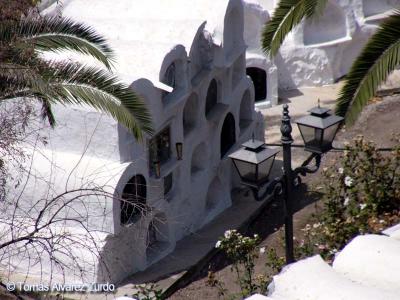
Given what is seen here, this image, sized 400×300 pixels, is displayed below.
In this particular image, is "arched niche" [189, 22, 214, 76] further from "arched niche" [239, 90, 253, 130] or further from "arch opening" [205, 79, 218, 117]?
"arched niche" [239, 90, 253, 130]

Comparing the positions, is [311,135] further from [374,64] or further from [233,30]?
[233,30]

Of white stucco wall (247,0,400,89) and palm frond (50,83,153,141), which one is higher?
palm frond (50,83,153,141)

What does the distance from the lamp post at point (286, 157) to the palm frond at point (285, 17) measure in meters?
1.28

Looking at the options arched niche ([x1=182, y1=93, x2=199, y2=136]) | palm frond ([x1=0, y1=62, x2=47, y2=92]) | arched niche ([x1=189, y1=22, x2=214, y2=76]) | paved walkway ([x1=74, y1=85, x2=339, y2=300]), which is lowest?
paved walkway ([x1=74, y1=85, x2=339, y2=300])

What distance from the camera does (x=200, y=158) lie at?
20.7 m

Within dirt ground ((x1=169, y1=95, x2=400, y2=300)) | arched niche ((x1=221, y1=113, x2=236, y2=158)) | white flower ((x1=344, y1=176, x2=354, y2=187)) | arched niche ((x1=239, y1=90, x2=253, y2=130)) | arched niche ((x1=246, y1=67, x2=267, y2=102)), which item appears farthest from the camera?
arched niche ((x1=246, y1=67, x2=267, y2=102))

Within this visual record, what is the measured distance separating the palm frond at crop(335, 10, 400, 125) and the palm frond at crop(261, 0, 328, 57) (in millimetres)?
1209

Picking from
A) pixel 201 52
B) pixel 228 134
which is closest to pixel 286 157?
pixel 201 52

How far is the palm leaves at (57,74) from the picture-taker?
11.6 m

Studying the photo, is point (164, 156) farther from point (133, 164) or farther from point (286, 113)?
point (286, 113)

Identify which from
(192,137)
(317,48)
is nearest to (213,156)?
(192,137)

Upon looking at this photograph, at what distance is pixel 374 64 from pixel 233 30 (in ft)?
31.9

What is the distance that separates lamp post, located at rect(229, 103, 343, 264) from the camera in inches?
472

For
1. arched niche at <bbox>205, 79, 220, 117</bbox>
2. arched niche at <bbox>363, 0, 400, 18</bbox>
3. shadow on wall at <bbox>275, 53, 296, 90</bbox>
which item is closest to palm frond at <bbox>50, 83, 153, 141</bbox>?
arched niche at <bbox>205, 79, 220, 117</bbox>
